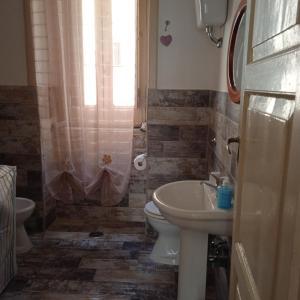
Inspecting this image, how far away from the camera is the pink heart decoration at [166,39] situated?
2.55m

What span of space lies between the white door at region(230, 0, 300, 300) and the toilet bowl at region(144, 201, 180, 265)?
1.31 meters

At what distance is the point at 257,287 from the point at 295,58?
571mm

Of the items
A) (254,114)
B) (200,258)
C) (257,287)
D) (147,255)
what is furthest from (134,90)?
(257,287)

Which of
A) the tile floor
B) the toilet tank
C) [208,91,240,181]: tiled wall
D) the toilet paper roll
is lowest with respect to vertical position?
the tile floor

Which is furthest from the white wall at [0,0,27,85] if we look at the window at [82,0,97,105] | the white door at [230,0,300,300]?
the white door at [230,0,300,300]

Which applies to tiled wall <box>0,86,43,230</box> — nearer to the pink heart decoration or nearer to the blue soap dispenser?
the pink heart decoration

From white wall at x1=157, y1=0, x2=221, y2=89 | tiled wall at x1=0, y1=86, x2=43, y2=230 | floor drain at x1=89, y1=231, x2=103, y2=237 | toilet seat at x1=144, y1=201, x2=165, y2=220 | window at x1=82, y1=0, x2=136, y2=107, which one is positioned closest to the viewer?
toilet seat at x1=144, y1=201, x2=165, y2=220

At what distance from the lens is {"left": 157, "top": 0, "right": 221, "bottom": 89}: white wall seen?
99.5 inches

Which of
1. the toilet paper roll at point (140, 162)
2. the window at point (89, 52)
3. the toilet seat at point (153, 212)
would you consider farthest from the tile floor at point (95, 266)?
the window at point (89, 52)

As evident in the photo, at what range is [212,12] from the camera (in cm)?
214

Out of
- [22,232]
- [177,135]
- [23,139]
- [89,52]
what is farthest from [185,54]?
[22,232]

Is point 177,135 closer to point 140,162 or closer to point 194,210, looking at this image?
point 140,162

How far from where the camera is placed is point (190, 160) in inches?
107

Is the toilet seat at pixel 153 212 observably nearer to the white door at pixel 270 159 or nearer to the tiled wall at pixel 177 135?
the tiled wall at pixel 177 135
